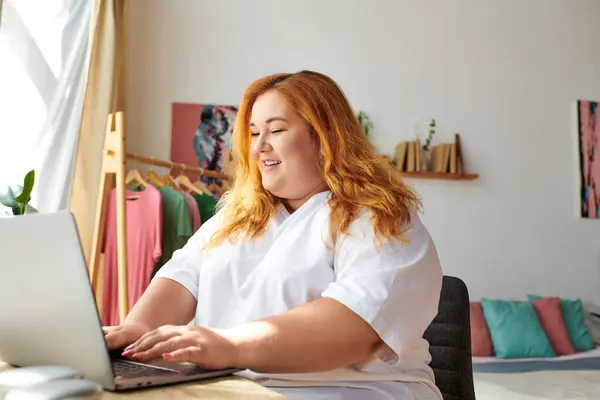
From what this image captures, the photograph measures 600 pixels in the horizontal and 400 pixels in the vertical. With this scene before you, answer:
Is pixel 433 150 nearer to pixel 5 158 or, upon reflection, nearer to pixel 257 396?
pixel 5 158

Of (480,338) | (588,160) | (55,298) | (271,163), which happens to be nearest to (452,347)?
(271,163)

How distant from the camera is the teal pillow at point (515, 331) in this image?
12.8 feet

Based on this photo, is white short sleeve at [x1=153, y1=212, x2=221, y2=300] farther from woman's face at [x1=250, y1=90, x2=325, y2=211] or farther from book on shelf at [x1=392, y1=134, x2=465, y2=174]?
book on shelf at [x1=392, y1=134, x2=465, y2=174]

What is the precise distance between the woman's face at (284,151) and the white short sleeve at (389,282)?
0.68 feet

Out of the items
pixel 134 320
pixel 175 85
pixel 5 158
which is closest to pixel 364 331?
pixel 134 320

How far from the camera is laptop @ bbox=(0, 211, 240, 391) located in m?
0.75

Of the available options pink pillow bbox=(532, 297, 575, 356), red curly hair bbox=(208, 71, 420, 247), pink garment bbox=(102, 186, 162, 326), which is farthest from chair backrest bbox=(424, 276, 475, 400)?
pink pillow bbox=(532, 297, 575, 356)

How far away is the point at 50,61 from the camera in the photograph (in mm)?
3043

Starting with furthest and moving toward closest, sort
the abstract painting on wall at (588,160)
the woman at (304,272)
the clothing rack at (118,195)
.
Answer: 1. the abstract painting on wall at (588,160)
2. the clothing rack at (118,195)
3. the woman at (304,272)

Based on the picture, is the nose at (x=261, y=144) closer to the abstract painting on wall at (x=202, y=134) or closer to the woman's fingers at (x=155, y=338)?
the woman's fingers at (x=155, y=338)

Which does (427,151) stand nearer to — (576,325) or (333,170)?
(576,325)

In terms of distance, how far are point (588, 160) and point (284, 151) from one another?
3969mm

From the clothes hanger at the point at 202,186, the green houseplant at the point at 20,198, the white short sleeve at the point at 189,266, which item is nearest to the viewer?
the white short sleeve at the point at 189,266

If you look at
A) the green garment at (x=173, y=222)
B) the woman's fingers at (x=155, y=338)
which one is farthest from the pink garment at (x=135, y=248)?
the woman's fingers at (x=155, y=338)
